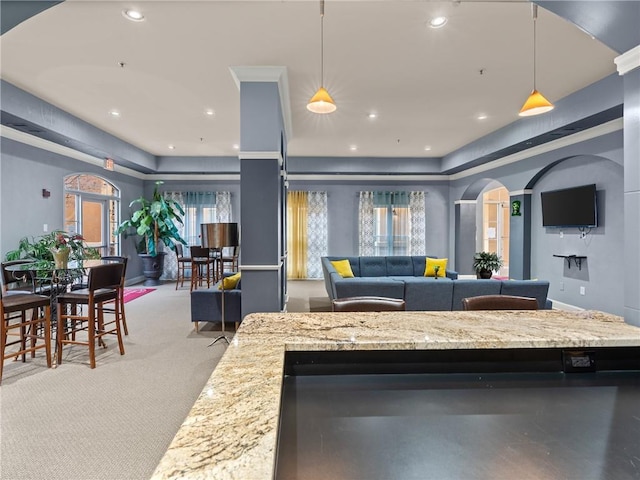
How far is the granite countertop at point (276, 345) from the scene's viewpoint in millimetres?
595

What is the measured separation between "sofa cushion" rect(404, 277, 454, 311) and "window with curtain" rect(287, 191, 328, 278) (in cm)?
446

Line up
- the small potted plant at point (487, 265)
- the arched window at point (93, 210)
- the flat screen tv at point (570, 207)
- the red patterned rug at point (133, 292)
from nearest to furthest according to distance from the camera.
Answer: the flat screen tv at point (570, 207), the small potted plant at point (487, 265), the arched window at point (93, 210), the red patterned rug at point (133, 292)

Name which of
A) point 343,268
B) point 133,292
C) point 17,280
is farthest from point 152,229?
point 343,268

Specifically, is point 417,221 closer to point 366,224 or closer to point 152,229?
point 366,224

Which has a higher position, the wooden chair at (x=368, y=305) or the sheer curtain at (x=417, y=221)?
the sheer curtain at (x=417, y=221)

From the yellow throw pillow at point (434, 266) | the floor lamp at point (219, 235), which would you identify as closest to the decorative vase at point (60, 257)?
the floor lamp at point (219, 235)

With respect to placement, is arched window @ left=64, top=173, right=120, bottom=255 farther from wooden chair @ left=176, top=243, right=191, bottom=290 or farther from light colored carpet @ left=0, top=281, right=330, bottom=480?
light colored carpet @ left=0, top=281, right=330, bottom=480

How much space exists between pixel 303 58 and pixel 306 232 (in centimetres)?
551

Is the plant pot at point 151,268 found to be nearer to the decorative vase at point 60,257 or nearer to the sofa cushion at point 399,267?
the decorative vase at point 60,257

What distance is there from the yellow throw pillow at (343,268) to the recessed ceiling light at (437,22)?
412 cm

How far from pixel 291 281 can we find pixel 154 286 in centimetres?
316

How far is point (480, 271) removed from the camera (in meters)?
5.43

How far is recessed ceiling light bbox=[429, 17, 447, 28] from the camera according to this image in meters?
2.76

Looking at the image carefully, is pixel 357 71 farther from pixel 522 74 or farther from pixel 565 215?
pixel 565 215
